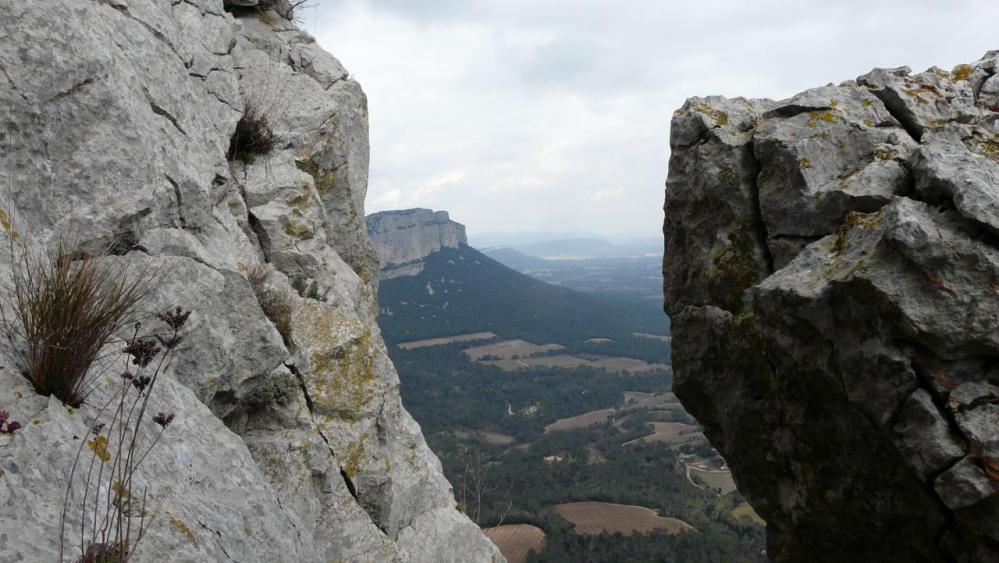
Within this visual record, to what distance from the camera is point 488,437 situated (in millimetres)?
128000

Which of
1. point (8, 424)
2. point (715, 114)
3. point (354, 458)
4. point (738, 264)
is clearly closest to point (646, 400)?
point (715, 114)

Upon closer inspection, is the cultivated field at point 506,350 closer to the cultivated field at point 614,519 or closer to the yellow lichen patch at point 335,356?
the cultivated field at point 614,519

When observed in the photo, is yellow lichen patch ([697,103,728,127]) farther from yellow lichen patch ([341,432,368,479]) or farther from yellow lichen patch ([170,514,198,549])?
yellow lichen patch ([170,514,198,549])

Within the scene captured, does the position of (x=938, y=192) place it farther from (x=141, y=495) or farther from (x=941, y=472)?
(x=141, y=495)

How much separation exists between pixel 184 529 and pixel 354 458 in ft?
14.3

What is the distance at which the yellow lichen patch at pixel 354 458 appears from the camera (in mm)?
8055

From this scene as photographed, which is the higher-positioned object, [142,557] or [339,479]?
[142,557]

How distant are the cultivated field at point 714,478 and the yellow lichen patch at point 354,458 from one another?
9257 centimetres

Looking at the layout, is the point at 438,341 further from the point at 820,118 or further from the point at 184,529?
the point at 184,529

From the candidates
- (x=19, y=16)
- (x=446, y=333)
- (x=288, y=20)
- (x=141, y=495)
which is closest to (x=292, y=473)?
(x=141, y=495)

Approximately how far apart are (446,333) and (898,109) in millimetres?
191291

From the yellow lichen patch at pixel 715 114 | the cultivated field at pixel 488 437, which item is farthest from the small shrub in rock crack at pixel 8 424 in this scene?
the cultivated field at pixel 488 437

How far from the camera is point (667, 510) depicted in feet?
266

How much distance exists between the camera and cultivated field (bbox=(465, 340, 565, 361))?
18300 cm
